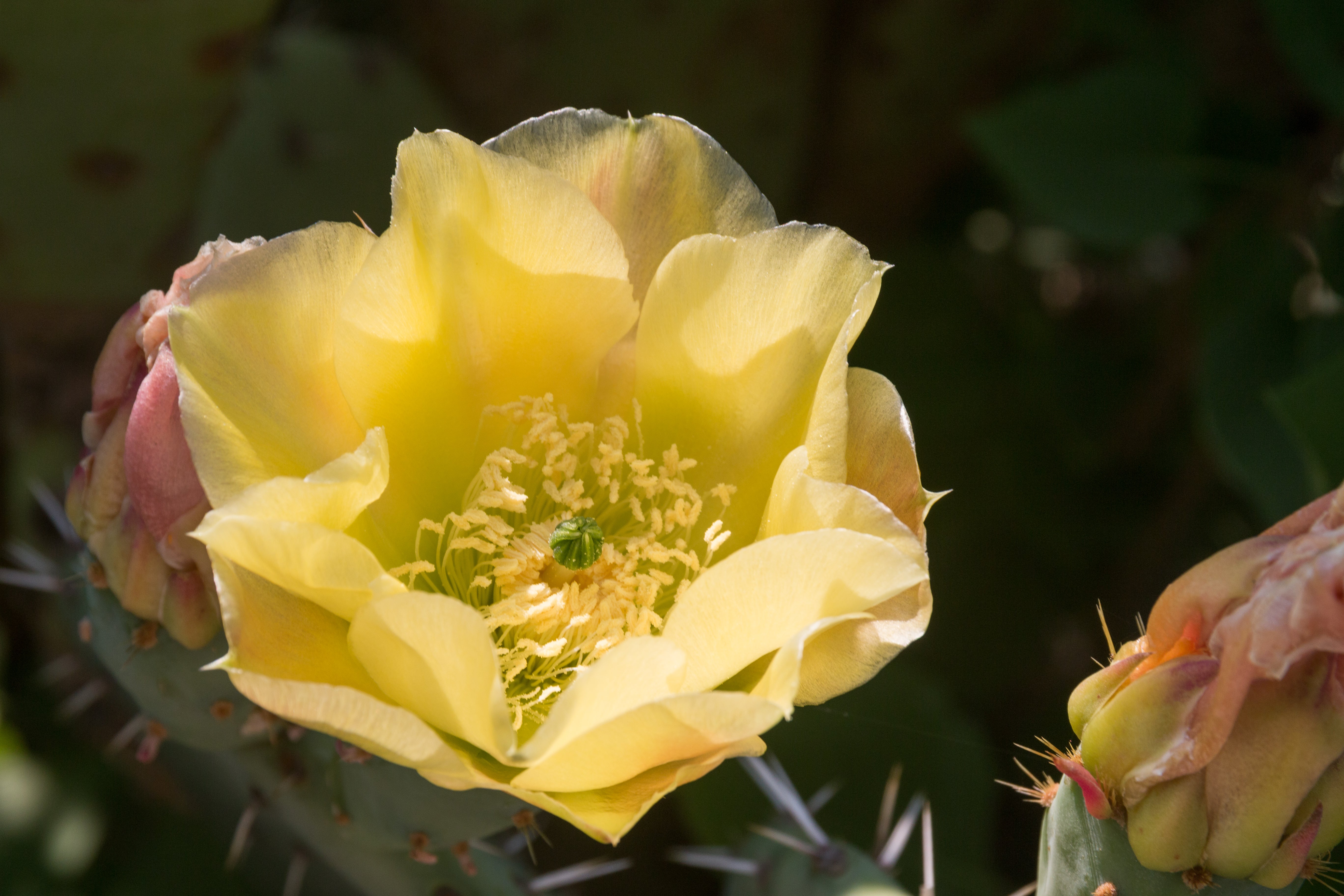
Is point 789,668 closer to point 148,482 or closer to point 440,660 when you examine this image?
point 440,660

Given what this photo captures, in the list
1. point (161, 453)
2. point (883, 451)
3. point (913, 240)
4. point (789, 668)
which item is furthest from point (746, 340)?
point (913, 240)

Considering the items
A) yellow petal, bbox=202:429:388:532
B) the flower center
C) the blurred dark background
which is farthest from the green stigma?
the blurred dark background

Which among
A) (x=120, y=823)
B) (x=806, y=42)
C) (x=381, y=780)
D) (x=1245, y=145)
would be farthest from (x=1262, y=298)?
(x=120, y=823)

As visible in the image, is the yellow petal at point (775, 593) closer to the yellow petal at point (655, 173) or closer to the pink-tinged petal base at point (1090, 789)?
the pink-tinged petal base at point (1090, 789)

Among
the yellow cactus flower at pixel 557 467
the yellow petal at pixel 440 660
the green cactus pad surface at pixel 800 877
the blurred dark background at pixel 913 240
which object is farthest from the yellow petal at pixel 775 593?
the blurred dark background at pixel 913 240

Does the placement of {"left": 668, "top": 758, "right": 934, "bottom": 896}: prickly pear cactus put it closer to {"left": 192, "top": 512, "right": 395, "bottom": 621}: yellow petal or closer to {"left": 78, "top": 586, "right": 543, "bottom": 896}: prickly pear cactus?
{"left": 78, "top": 586, "right": 543, "bottom": 896}: prickly pear cactus

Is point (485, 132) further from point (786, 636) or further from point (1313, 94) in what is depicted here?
point (786, 636)
